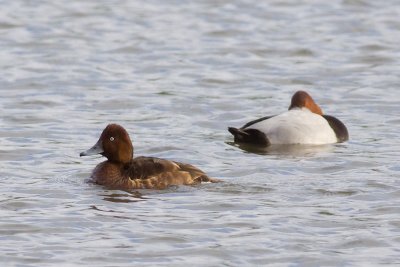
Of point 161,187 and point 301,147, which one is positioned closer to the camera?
point 161,187

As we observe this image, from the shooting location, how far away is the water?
8.73 metres

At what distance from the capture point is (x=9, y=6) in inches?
861

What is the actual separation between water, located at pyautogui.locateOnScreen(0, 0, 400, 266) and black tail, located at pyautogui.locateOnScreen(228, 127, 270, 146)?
0.63 feet

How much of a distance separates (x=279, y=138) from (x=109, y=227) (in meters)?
4.24

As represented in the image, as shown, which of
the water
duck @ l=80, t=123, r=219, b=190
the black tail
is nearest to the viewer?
the water

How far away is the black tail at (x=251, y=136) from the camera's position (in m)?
13.0

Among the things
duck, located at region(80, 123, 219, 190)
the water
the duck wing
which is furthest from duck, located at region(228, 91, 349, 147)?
the duck wing

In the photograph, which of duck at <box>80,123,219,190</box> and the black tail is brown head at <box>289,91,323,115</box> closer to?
the black tail

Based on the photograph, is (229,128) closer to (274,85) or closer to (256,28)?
(274,85)

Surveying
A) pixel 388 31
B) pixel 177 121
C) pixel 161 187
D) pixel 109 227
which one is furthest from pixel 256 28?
pixel 109 227

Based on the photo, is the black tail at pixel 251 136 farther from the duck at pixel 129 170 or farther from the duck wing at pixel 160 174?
the duck wing at pixel 160 174

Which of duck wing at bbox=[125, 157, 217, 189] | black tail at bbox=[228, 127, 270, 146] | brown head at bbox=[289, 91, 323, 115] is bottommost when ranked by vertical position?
black tail at bbox=[228, 127, 270, 146]

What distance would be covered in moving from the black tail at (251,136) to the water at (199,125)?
193mm

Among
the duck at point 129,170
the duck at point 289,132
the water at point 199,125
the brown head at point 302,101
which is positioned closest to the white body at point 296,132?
the duck at point 289,132
